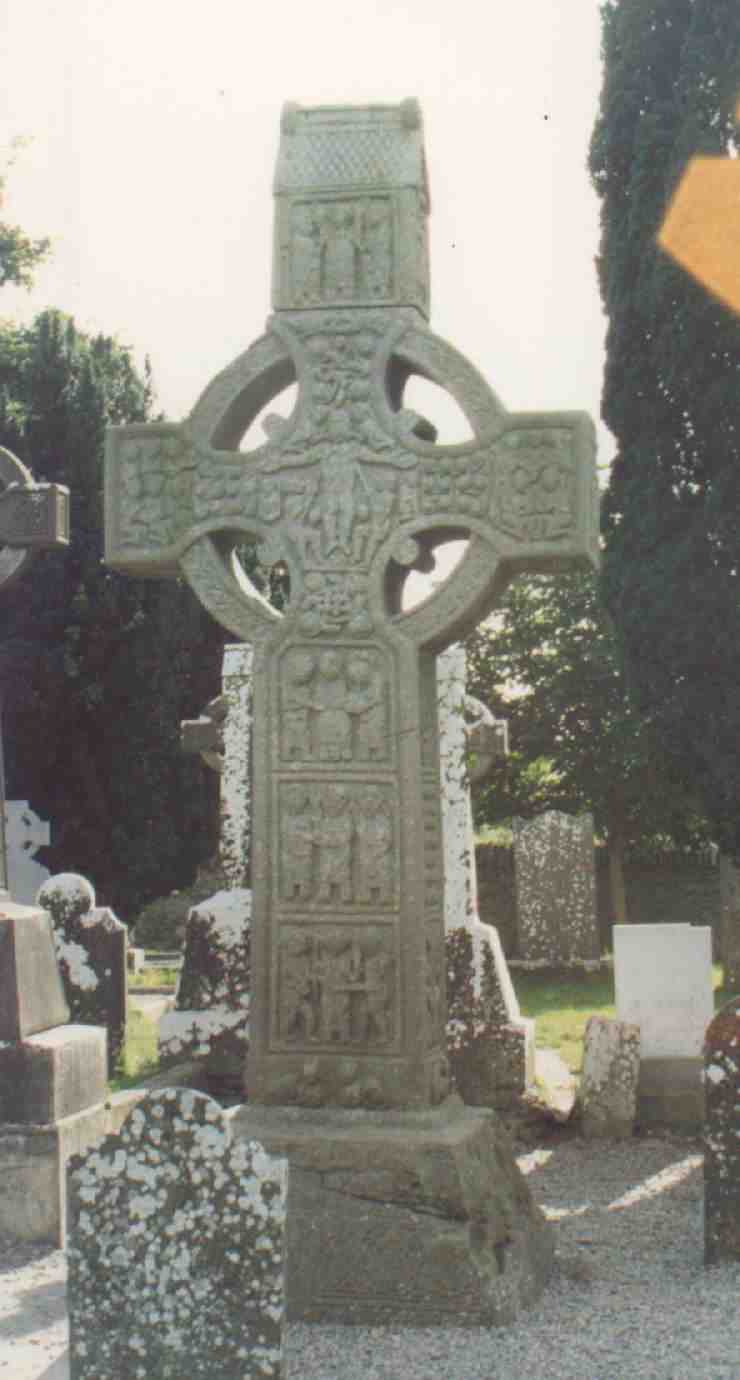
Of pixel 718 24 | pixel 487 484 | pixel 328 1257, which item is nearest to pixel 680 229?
pixel 718 24

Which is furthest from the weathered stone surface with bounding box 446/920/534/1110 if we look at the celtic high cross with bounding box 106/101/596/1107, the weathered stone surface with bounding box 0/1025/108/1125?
the celtic high cross with bounding box 106/101/596/1107

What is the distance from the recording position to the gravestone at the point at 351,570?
5039 millimetres

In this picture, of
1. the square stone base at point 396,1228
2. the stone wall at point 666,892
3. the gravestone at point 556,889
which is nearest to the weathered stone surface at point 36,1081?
the square stone base at point 396,1228

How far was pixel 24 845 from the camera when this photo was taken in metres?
17.7

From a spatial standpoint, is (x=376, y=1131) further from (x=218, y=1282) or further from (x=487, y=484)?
(x=487, y=484)

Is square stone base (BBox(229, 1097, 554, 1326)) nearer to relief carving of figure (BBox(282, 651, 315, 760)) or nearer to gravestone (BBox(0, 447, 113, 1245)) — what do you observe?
relief carving of figure (BBox(282, 651, 315, 760))

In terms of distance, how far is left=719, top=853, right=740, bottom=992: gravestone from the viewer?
51.0 feet

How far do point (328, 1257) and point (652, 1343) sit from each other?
0.96 metres

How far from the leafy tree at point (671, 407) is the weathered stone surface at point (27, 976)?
5.47 m

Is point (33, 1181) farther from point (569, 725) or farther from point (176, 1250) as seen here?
point (569, 725)

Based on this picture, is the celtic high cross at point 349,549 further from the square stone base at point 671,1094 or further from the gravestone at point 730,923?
the gravestone at point 730,923

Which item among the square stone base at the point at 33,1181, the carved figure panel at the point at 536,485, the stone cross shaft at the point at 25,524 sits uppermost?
the stone cross shaft at the point at 25,524

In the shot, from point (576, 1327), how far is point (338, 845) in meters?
1.58

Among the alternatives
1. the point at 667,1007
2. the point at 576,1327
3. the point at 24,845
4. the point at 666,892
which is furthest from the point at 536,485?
the point at 666,892
